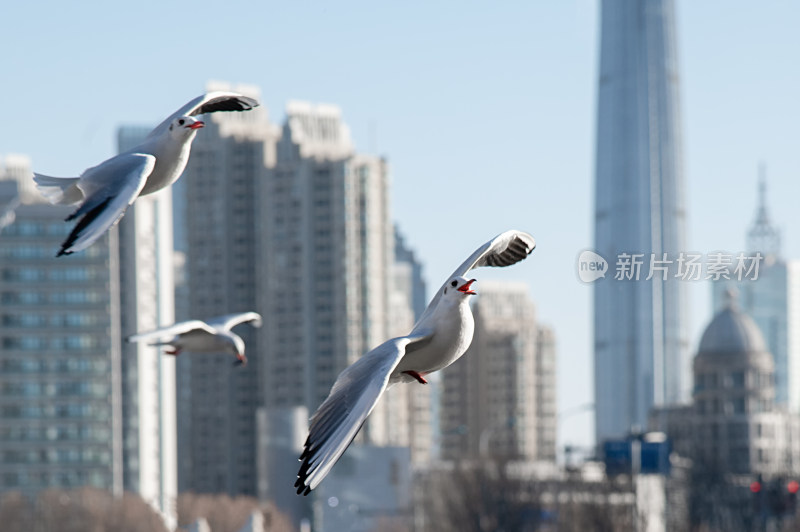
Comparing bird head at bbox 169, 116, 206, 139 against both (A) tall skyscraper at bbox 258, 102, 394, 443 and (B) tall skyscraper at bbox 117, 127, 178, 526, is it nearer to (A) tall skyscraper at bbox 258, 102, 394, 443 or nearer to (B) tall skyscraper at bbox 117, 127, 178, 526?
(B) tall skyscraper at bbox 117, 127, 178, 526

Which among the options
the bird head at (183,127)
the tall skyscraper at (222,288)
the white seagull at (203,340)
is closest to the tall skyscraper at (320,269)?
the tall skyscraper at (222,288)

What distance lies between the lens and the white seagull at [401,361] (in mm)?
10453

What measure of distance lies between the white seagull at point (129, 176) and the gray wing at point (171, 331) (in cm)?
165

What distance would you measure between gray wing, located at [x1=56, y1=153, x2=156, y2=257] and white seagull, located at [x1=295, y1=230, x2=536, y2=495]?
178cm

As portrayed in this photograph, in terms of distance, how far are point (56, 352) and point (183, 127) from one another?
116847 millimetres

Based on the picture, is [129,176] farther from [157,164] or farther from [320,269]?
[320,269]

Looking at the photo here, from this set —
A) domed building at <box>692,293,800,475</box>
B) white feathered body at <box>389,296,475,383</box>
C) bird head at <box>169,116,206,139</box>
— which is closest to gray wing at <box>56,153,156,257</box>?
bird head at <box>169,116,206,139</box>

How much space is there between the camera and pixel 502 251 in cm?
1328

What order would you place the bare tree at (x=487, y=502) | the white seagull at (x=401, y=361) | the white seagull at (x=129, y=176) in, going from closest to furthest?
the white seagull at (x=401, y=361) → the white seagull at (x=129, y=176) → the bare tree at (x=487, y=502)

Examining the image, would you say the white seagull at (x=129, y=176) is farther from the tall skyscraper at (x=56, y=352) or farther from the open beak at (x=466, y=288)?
the tall skyscraper at (x=56, y=352)

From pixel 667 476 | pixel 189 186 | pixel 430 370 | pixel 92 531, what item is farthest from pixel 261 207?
pixel 430 370

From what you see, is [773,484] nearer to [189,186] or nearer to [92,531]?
[92,531]

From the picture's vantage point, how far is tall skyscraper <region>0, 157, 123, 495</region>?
123562 mm

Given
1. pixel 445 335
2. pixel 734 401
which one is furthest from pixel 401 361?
pixel 734 401
